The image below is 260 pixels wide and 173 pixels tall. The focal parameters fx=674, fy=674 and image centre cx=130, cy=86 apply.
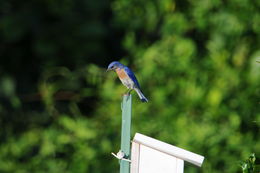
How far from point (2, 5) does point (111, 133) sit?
188cm

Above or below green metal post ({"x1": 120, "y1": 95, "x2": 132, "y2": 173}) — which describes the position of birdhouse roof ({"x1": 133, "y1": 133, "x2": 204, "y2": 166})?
below

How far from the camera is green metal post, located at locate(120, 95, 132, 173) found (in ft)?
7.83

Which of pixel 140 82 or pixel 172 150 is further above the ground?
pixel 140 82

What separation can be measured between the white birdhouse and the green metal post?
0.10 ft

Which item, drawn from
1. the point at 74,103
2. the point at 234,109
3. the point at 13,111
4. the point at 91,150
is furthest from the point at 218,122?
the point at 13,111

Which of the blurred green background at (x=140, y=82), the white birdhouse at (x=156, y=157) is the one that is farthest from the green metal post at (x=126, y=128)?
the blurred green background at (x=140, y=82)

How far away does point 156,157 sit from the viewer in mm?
→ 2373

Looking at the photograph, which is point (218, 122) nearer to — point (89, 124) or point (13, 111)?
point (89, 124)

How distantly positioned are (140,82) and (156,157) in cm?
239

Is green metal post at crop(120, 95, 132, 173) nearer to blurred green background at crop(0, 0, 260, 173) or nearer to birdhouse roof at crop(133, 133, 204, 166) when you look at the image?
birdhouse roof at crop(133, 133, 204, 166)

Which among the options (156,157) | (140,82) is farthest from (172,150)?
(140,82)

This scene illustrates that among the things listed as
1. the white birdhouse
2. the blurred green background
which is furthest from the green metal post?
the blurred green background

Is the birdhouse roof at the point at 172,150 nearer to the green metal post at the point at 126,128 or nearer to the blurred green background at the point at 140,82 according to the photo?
the green metal post at the point at 126,128

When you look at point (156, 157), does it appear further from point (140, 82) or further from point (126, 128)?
point (140, 82)
